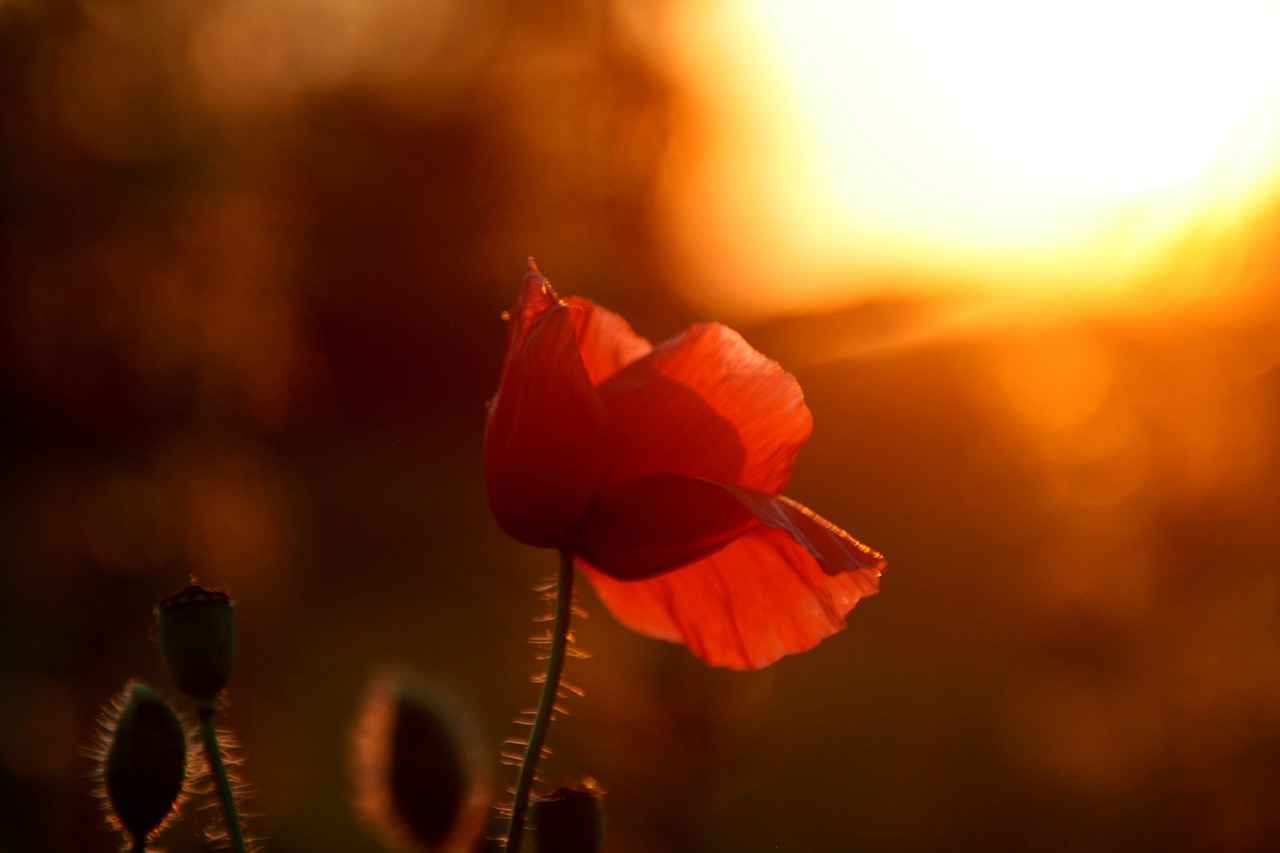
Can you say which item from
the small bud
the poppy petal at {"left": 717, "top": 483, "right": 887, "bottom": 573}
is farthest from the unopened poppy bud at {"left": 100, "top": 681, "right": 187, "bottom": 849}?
the poppy petal at {"left": 717, "top": 483, "right": 887, "bottom": 573}

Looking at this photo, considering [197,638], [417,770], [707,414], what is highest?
[707,414]

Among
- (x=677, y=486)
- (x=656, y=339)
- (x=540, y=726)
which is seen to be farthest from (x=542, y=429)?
(x=656, y=339)

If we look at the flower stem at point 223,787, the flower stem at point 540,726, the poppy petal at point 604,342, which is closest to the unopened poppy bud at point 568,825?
the flower stem at point 540,726

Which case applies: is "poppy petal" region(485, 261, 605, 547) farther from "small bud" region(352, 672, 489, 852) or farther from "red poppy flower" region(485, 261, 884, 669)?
"small bud" region(352, 672, 489, 852)

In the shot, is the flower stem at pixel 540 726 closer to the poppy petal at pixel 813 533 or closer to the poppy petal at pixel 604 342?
the poppy petal at pixel 813 533

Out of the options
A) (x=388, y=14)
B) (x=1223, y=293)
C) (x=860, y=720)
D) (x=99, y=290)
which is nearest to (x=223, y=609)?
(x=1223, y=293)

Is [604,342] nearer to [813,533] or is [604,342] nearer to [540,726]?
[813,533]
